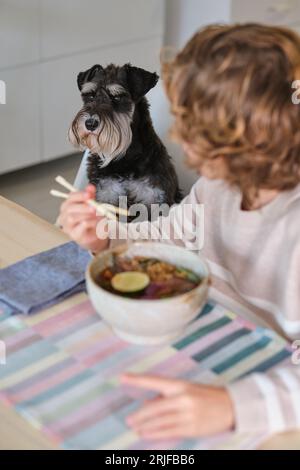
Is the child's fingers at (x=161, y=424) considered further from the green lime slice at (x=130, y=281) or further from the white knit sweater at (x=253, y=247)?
the white knit sweater at (x=253, y=247)

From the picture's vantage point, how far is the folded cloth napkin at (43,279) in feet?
3.67

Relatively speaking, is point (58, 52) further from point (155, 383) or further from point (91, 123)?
point (155, 383)

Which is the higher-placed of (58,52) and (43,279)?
(43,279)

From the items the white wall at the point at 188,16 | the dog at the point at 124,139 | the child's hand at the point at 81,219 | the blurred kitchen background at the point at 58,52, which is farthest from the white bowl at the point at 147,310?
the white wall at the point at 188,16

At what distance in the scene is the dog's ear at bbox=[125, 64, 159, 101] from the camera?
208 centimetres

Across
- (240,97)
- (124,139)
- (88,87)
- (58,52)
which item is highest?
(240,97)

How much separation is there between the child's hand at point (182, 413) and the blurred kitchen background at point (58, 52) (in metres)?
2.14

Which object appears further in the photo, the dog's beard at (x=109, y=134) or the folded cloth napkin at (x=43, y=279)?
the dog's beard at (x=109, y=134)

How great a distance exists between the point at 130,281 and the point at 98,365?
0.41 ft

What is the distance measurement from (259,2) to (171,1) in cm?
40

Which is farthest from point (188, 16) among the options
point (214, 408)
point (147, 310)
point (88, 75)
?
point (214, 408)

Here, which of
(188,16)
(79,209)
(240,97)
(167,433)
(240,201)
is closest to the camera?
(167,433)

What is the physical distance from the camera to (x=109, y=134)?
2.11 metres
